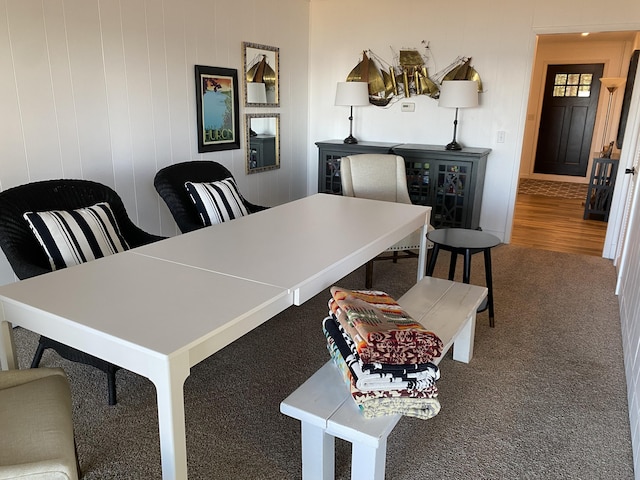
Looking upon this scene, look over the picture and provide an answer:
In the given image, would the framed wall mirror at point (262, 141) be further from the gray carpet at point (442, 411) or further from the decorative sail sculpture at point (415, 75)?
the gray carpet at point (442, 411)

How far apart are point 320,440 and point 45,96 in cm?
255

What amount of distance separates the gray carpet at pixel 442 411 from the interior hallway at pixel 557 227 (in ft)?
5.71

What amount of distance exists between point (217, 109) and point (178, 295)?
9.46ft

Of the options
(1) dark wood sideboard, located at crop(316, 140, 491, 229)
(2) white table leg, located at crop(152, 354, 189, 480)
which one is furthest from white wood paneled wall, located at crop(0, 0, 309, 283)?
(2) white table leg, located at crop(152, 354, 189, 480)

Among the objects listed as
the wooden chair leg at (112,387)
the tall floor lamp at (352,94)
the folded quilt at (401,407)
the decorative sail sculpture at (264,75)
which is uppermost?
the decorative sail sculpture at (264,75)

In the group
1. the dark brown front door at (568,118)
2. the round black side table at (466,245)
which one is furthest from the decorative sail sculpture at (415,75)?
the dark brown front door at (568,118)

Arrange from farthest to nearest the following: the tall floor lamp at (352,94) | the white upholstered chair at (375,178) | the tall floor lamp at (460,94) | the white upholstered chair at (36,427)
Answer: the tall floor lamp at (352,94)
the tall floor lamp at (460,94)
the white upholstered chair at (375,178)
the white upholstered chair at (36,427)

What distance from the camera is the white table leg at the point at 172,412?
4.19 ft

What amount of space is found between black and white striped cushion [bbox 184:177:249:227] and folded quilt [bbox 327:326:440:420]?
1633 millimetres

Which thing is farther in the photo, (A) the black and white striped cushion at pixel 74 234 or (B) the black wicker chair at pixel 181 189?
(B) the black wicker chair at pixel 181 189

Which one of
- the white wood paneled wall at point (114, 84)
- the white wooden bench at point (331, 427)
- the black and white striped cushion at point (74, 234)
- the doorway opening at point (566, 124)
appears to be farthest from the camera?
the doorway opening at point (566, 124)

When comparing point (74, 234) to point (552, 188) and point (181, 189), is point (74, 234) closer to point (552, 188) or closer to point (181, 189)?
point (181, 189)

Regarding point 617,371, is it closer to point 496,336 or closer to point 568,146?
point 496,336

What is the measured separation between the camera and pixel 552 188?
7.98m
